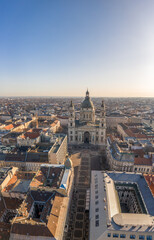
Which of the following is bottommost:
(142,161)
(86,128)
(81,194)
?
(81,194)

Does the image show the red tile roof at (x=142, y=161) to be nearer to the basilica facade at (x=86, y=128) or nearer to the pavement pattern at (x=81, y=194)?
the pavement pattern at (x=81, y=194)

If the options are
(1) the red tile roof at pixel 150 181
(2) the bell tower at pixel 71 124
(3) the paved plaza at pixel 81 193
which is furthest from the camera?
(2) the bell tower at pixel 71 124

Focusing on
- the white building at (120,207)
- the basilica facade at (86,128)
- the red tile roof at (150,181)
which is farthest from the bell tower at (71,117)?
the red tile roof at (150,181)

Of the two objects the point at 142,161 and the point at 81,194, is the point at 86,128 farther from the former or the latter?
the point at 81,194

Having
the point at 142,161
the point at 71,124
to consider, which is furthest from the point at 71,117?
the point at 142,161

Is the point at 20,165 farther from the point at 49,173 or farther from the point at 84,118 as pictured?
the point at 84,118

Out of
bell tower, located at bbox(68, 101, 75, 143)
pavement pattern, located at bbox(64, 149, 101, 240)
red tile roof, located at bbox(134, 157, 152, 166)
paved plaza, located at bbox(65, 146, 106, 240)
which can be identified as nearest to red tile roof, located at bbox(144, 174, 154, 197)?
red tile roof, located at bbox(134, 157, 152, 166)
